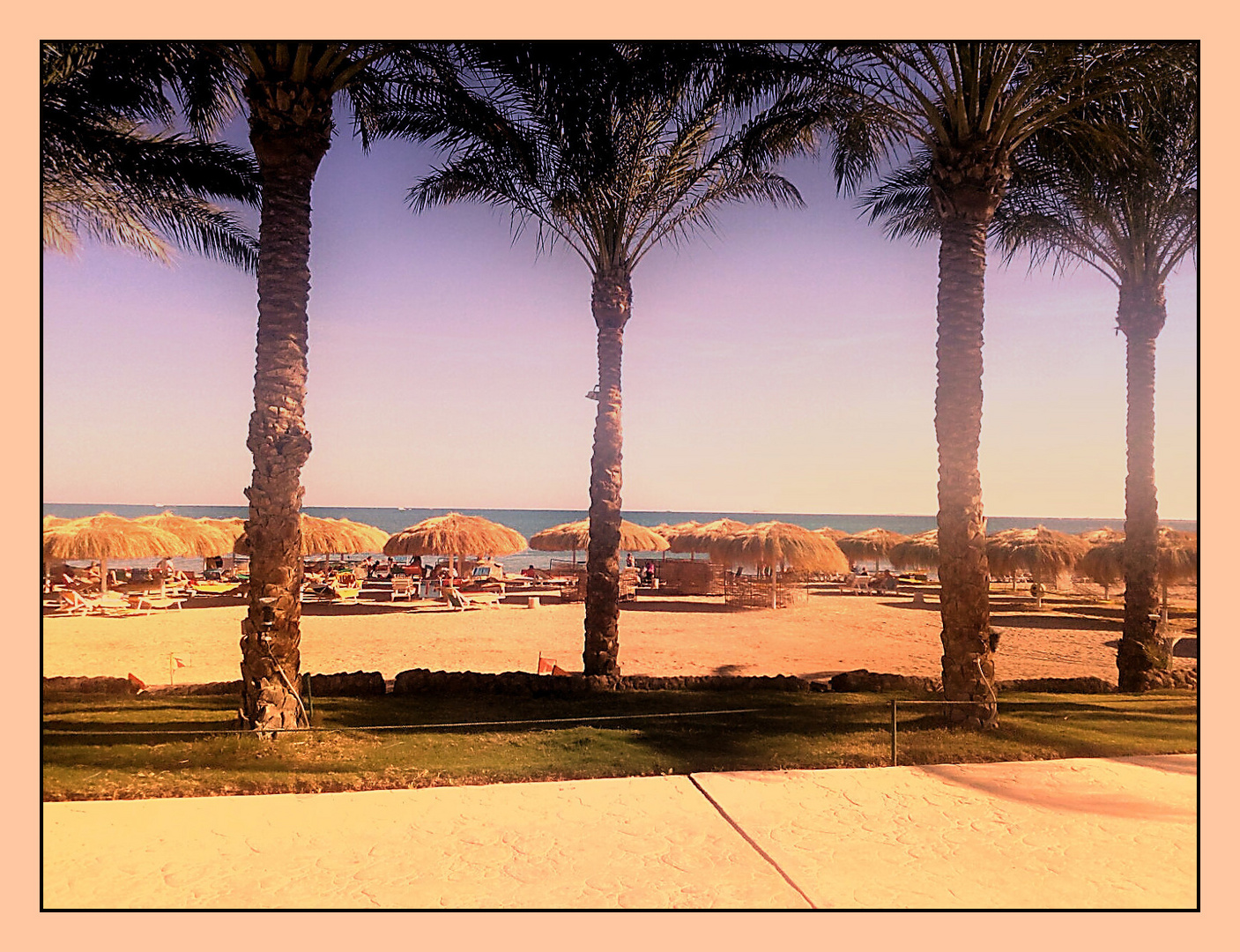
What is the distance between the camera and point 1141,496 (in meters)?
8.66

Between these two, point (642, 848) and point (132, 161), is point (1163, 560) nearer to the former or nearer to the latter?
point (642, 848)

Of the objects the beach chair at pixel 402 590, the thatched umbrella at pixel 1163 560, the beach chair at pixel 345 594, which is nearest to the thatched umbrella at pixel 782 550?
the thatched umbrella at pixel 1163 560

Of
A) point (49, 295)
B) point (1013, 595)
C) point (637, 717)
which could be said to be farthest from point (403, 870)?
point (1013, 595)

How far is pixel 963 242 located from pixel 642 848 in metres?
5.70

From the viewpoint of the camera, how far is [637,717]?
7074 mm

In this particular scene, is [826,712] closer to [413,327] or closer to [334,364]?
[334,364]

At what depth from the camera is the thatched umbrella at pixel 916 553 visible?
22.0 metres

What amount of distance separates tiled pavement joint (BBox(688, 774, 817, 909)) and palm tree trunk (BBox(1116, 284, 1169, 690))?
6651 millimetres

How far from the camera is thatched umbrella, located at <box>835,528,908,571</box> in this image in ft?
80.5

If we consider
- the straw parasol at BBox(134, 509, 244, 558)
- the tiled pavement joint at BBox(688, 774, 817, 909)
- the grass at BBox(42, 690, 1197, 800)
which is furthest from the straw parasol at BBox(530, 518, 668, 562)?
the tiled pavement joint at BBox(688, 774, 817, 909)

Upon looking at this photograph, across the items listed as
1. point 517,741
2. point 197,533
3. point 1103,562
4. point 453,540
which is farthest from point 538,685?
point 197,533

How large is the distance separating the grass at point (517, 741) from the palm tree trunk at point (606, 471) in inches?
48.5

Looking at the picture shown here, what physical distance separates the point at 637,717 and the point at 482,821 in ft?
8.60

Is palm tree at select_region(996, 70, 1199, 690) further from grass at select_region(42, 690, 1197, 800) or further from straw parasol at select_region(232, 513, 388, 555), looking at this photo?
straw parasol at select_region(232, 513, 388, 555)
